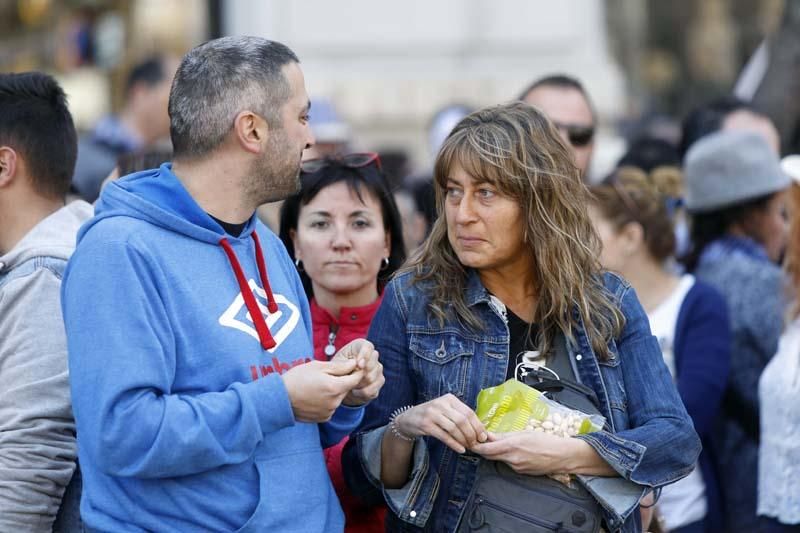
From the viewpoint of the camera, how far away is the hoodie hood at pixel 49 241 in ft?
13.1

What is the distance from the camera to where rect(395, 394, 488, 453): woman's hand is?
3488 millimetres

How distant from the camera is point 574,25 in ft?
47.4

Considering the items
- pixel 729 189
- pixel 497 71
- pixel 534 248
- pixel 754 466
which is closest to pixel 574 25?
pixel 497 71

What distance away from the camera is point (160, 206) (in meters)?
3.48

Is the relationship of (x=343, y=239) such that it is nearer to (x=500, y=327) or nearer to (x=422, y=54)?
(x=500, y=327)

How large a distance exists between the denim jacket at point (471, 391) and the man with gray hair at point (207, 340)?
21cm

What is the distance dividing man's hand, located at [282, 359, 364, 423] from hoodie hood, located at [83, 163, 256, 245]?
44 centimetres

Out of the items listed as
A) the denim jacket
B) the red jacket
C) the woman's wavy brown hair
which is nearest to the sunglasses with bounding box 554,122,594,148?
the red jacket

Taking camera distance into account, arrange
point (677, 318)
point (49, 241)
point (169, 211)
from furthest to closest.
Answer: point (677, 318) → point (49, 241) → point (169, 211)

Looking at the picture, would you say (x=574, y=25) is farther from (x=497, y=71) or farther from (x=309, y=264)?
(x=309, y=264)

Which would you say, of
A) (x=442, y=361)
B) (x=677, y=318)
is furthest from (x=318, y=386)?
(x=677, y=318)

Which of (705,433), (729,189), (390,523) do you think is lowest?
(705,433)

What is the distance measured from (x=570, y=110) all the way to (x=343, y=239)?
2.08m

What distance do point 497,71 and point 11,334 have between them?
1097 centimetres
